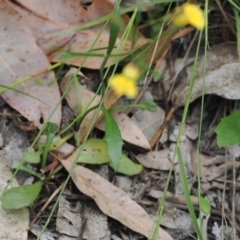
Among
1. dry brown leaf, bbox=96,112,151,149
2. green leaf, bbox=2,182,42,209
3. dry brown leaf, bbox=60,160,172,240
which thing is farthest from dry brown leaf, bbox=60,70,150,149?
green leaf, bbox=2,182,42,209

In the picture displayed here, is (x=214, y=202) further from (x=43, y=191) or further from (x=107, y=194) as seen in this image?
(x=43, y=191)

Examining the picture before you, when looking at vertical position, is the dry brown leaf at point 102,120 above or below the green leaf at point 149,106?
below

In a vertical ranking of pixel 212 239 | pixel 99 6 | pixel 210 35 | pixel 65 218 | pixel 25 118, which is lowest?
pixel 212 239

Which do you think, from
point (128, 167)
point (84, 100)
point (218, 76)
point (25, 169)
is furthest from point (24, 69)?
point (218, 76)

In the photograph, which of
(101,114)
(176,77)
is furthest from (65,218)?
(176,77)

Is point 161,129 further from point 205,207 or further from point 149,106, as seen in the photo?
point 205,207

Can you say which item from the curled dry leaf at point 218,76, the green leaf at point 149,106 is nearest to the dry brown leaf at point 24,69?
the green leaf at point 149,106

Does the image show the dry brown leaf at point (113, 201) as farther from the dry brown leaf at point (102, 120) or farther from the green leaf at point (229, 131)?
the green leaf at point (229, 131)
